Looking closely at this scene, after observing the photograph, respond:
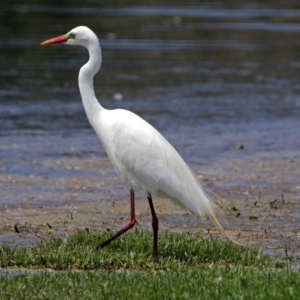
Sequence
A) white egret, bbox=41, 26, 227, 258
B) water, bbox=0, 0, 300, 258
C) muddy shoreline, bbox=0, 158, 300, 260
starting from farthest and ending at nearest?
water, bbox=0, 0, 300, 258
muddy shoreline, bbox=0, 158, 300, 260
white egret, bbox=41, 26, 227, 258

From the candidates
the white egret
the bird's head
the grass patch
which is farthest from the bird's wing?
the bird's head

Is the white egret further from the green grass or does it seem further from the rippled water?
the rippled water

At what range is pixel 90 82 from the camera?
8617 millimetres

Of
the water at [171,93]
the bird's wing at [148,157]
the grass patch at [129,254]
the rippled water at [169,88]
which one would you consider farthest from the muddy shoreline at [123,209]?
the bird's wing at [148,157]

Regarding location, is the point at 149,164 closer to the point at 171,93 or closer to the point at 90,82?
the point at 90,82

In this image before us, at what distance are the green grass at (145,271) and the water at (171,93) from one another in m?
3.26

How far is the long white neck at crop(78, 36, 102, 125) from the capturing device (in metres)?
8.53

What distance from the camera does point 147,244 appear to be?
8297 millimetres

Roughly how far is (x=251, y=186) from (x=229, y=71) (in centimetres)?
1053

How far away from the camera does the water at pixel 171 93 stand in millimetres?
13375

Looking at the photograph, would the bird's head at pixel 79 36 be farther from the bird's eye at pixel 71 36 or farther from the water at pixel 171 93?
the water at pixel 171 93

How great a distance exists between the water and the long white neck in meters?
2.92

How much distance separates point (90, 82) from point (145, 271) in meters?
1.96

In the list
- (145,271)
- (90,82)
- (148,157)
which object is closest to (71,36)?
(90,82)
